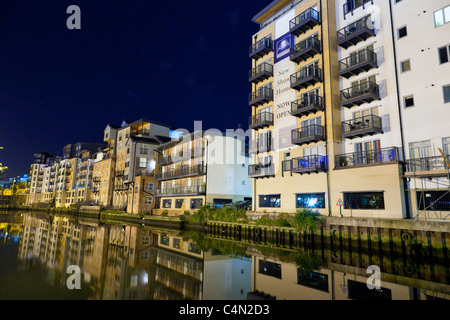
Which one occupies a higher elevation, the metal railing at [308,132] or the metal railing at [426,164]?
the metal railing at [308,132]

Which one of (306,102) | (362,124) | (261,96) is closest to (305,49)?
(306,102)

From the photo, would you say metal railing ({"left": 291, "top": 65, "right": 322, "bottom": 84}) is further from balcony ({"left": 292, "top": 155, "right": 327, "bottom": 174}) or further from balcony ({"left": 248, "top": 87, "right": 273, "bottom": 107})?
balcony ({"left": 292, "top": 155, "right": 327, "bottom": 174})

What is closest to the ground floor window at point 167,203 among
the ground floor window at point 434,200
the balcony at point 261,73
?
the balcony at point 261,73

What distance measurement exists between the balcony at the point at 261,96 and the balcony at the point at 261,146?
15.7 ft

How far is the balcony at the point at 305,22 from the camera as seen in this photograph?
96.7ft

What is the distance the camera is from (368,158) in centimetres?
2480

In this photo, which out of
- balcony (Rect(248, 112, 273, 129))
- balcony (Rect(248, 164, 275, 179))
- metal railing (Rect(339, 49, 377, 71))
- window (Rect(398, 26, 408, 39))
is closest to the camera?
window (Rect(398, 26, 408, 39))

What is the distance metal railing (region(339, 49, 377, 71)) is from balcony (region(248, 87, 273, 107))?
28.3ft

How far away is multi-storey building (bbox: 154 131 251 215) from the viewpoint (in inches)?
1690

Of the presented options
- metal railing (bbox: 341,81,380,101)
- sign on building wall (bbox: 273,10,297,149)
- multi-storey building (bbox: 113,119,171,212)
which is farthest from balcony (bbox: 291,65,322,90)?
multi-storey building (bbox: 113,119,171,212)

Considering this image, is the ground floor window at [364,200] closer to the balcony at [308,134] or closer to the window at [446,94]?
the balcony at [308,134]

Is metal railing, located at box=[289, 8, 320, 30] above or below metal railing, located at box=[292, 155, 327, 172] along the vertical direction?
above

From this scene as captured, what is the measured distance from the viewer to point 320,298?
12172mm
